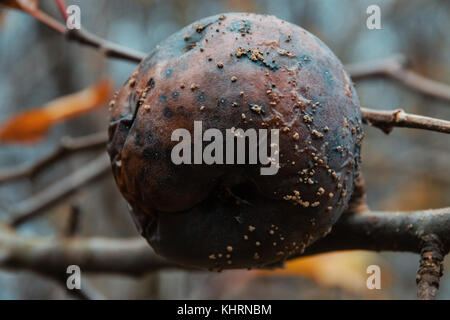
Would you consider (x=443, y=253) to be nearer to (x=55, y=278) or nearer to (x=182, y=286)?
(x=55, y=278)

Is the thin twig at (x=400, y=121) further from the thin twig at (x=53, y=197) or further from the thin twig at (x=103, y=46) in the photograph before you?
the thin twig at (x=53, y=197)

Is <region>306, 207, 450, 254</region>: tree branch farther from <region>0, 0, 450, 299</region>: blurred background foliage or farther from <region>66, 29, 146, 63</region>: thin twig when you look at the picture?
<region>0, 0, 450, 299</region>: blurred background foliage

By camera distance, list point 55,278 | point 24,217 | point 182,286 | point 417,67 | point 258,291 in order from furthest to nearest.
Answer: point 417,67 → point 258,291 → point 182,286 → point 24,217 → point 55,278

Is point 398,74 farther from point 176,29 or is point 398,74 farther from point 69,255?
point 176,29
